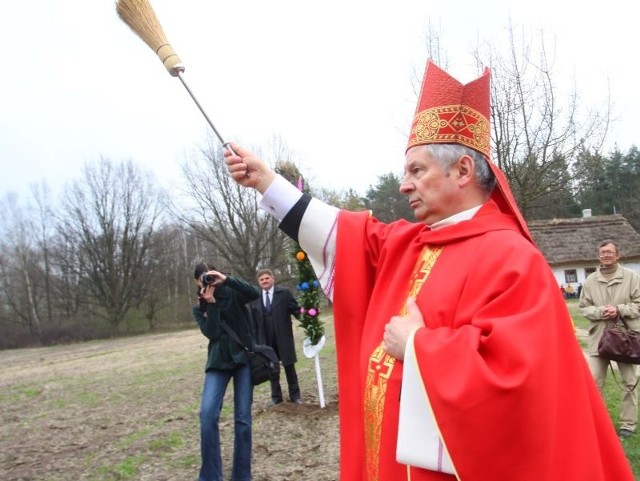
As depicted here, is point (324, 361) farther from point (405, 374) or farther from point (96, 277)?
point (96, 277)

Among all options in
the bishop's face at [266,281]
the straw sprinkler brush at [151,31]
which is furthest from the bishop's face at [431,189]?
the bishop's face at [266,281]

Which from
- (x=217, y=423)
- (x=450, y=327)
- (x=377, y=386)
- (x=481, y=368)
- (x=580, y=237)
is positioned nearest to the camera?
(x=481, y=368)

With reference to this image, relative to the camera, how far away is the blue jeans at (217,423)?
5059mm

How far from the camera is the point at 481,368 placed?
1.66 metres

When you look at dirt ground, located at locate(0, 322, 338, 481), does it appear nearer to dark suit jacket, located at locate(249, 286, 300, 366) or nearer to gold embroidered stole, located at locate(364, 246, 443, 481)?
dark suit jacket, located at locate(249, 286, 300, 366)

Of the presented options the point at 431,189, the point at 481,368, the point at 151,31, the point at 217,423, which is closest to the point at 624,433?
the point at 217,423

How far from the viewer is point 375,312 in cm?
227

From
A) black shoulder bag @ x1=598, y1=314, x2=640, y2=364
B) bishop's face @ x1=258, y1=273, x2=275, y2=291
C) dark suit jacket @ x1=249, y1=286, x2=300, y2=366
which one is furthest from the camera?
dark suit jacket @ x1=249, y1=286, x2=300, y2=366

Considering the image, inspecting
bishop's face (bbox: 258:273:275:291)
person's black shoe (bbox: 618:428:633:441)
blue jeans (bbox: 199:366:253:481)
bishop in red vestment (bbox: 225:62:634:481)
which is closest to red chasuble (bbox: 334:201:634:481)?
bishop in red vestment (bbox: 225:62:634:481)

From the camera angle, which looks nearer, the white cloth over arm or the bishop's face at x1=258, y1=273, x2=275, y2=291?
the white cloth over arm

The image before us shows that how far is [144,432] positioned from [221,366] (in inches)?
140

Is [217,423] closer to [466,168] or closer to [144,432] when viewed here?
[144,432]

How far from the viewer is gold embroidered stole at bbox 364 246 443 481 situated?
209 centimetres

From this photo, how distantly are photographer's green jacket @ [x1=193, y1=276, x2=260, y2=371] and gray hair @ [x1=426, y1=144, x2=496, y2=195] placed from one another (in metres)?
3.59
